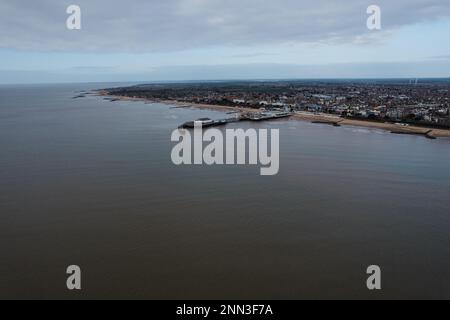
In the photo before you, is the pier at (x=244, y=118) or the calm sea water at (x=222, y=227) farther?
the pier at (x=244, y=118)

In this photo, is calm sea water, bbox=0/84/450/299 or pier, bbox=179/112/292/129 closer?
calm sea water, bbox=0/84/450/299

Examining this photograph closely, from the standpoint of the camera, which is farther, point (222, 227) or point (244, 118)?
point (244, 118)

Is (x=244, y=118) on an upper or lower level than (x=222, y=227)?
upper

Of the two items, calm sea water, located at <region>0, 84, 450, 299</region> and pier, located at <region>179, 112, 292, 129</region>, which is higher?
pier, located at <region>179, 112, 292, 129</region>

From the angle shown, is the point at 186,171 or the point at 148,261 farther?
the point at 186,171

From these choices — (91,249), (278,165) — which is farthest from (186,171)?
(91,249)

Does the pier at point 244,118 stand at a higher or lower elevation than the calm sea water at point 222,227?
higher
